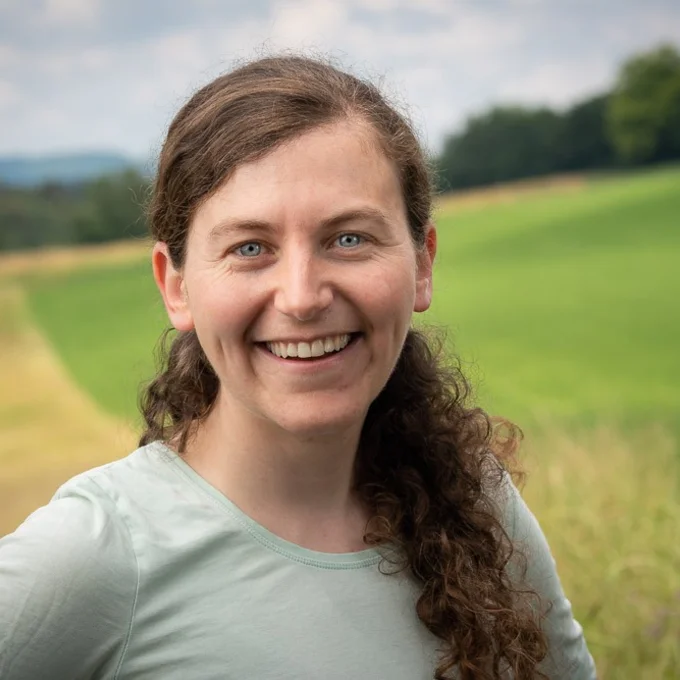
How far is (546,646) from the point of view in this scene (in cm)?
145

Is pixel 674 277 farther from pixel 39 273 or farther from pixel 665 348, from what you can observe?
pixel 39 273

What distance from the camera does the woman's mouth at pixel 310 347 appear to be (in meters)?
1.18

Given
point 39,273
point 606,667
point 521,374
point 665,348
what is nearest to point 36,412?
point 39,273

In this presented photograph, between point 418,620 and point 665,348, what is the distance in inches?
98.9

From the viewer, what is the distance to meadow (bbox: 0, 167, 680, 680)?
9.33 feet

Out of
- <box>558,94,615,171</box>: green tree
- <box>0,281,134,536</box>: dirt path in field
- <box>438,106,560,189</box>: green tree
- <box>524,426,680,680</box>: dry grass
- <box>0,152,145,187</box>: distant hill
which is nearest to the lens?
<box>524,426,680,680</box>: dry grass

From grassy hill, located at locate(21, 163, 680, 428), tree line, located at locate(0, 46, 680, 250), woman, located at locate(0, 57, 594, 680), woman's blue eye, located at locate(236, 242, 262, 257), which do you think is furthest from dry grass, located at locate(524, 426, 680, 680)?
woman's blue eye, located at locate(236, 242, 262, 257)

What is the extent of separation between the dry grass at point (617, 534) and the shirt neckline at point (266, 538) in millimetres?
1602

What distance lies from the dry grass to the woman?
1376 mm

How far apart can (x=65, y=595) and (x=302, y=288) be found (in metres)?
0.42

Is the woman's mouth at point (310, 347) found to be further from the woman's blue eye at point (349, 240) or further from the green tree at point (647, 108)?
the green tree at point (647, 108)

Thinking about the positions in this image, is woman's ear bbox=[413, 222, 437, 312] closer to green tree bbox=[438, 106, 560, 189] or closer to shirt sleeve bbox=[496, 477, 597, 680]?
shirt sleeve bbox=[496, 477, 597, 680]

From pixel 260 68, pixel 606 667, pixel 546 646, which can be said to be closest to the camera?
pixel 260 68

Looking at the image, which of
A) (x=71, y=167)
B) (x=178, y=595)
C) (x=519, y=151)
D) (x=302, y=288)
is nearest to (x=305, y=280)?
(x=302, y=288)
